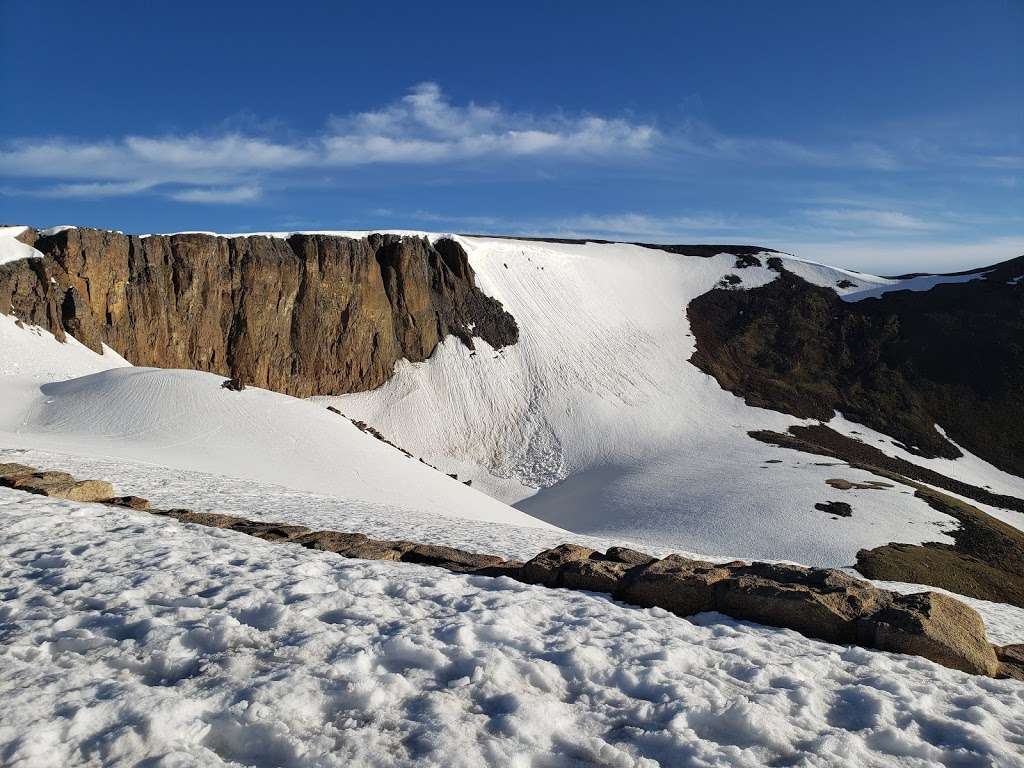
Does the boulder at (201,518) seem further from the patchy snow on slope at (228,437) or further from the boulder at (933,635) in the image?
the boulder at (933,635)

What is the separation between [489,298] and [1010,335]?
163ft

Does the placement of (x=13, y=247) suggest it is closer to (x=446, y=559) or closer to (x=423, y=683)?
(x=446, y=559)

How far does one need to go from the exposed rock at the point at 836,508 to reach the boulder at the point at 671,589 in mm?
30777

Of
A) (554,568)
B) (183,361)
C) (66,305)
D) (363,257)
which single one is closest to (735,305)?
(363,257)

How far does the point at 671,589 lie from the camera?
8.52 metres

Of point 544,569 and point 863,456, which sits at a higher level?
point 544,569

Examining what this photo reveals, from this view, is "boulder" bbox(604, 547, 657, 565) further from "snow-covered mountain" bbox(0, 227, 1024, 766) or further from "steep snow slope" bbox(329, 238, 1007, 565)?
"steep snow slope" bbox(329, 238, 1007, 565)

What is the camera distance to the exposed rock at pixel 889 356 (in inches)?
2355

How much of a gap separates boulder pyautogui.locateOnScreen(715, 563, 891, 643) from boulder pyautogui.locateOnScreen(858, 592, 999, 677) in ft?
0.75

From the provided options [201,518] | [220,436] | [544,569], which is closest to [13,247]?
[220,436]

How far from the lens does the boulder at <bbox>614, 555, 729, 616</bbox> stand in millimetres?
8438

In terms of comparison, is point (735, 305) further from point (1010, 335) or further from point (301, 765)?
point (301, 765)

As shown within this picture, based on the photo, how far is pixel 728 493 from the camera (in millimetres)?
40188

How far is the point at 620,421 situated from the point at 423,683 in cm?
5109
